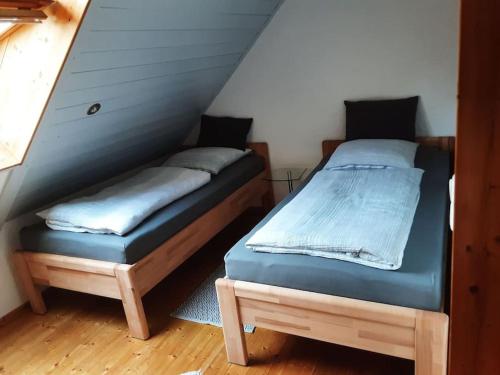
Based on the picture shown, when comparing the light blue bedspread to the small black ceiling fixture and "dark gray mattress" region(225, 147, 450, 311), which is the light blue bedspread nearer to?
"dark gray mattress" region(225, 147, 450, 311)

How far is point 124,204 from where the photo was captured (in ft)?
7.78

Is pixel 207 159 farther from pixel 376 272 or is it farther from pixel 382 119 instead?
pixel 376 272

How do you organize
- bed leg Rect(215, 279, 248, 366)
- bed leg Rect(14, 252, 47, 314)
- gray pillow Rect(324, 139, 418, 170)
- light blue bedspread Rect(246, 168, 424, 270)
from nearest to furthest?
light blue bedspread Rect(246, 168, 424, 270) → bed leg Rect(215, 279, 248, 366) → bed leg Rect(14, 252, 47, 314) → gray pillow Rect(324, 139, 418, 170)

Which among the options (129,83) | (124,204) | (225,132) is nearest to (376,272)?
(124,204)

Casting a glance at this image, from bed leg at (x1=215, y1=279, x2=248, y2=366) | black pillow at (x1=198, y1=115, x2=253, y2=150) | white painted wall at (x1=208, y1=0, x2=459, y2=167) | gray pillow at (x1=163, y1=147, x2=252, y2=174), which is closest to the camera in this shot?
bed leg at (x1=215, y1=279, x2=248, y2=366)

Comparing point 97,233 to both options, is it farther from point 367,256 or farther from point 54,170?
point 367,256

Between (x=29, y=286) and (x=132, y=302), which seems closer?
(x=132, y=302)

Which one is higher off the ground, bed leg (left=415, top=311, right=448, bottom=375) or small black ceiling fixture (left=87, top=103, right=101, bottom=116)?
small black ceiling fixture (left=87, top=103, right=101, bottom=116)

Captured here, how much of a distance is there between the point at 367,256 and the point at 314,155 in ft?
6.15

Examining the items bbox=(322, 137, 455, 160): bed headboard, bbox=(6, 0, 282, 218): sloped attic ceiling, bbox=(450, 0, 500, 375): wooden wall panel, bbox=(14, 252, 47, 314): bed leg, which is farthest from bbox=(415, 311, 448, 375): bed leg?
bbox=(14, 252, 47, 314): bed leg

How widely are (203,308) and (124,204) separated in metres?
0.75

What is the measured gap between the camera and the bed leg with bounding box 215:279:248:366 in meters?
1.80

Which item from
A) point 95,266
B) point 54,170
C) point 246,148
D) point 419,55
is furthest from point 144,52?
point 419,55

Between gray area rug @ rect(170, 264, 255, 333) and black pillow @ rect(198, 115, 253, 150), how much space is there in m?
1.29
